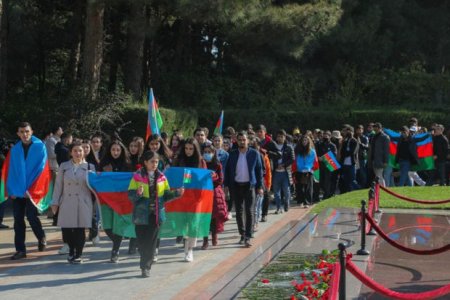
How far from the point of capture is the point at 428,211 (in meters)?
15.5

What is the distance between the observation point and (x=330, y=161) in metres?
17.7

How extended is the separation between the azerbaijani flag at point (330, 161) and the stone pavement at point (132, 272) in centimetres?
595

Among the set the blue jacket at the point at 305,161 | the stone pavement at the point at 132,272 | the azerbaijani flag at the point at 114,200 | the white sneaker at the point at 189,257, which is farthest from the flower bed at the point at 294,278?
the blue jacket at the point at 305,161

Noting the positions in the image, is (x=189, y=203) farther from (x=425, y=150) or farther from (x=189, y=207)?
(x=425, y=150)

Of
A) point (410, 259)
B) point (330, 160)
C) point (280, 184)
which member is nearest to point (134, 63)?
point (330, 160)

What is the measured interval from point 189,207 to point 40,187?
2.26 meters

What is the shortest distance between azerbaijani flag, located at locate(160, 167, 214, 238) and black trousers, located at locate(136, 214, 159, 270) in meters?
1.30

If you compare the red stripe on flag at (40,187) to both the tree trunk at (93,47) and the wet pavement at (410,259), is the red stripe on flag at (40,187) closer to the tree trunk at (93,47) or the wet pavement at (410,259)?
the wet pavement at (410,259)

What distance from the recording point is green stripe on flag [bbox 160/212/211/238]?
10289 millimetres

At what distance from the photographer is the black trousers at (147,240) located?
888 centimetres

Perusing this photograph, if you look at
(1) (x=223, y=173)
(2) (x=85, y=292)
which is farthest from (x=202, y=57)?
(2) (x=85, y=292)

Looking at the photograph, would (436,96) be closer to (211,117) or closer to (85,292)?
(211,117)

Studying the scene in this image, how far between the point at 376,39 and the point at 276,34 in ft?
31.8

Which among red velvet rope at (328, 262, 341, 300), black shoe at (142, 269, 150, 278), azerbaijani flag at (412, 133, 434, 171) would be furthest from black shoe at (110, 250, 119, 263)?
azerbaijani flag at (412, 133, 434, 171)
